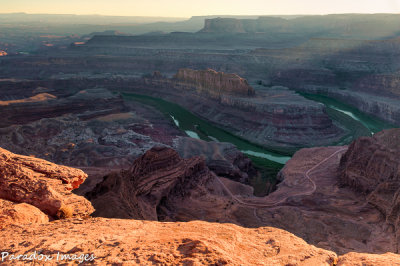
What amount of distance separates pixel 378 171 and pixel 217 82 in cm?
3702

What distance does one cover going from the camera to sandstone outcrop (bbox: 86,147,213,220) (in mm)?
16344

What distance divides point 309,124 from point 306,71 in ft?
118

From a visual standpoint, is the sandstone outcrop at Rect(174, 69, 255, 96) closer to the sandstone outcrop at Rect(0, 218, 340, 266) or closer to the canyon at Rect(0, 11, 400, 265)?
the canyon at Rect(0, 11, 400, 265)

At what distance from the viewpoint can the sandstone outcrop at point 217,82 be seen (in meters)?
54.8

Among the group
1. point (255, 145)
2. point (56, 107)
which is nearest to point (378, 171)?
point (255, 145)

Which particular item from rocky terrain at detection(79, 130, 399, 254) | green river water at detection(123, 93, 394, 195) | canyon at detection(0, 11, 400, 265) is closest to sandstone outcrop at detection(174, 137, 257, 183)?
canyon at detection(0, 11, 400, 265)

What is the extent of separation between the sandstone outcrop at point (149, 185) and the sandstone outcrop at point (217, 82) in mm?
30238

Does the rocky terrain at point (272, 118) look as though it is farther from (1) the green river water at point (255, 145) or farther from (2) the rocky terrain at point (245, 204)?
(2) the rocky terrain at point (245, 204)

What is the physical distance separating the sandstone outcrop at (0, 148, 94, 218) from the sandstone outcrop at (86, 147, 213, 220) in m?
3.68

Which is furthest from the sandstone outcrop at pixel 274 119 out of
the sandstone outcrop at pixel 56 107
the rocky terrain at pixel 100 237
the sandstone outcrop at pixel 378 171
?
the rocky terrain at pixel 100 237

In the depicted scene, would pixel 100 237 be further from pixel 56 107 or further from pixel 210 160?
pixel 56 107

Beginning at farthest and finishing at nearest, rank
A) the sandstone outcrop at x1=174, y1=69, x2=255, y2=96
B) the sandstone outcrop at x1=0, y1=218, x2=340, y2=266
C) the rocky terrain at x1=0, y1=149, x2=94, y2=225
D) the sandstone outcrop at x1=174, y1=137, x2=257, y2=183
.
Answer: the sandstone outcrop at x1=174, y1=69, x2=255, y2=96 → the sandstone outcrop at x1=174, y1=137, x2=257, y2=183 → the rocky terrain at x1=0, y1=149, x2=94, y2=225 → the sandstone outcrop at x1=0, y1=218, x2=340, y2=266

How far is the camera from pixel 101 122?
47.0m

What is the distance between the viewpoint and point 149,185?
2127 centimetres
